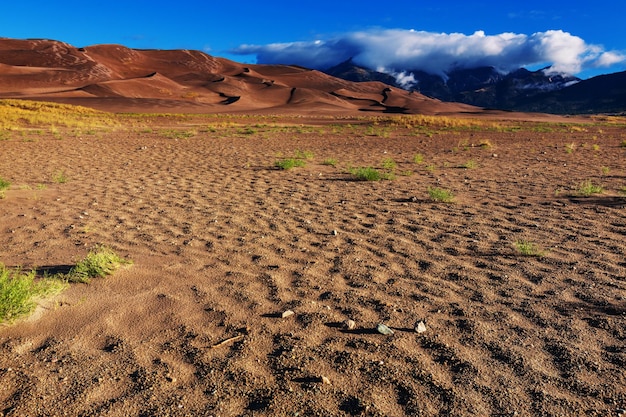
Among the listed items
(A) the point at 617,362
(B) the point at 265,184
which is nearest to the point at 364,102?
(B) the point at 265,184

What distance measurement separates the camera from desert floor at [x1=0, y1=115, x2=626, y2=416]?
262 cm

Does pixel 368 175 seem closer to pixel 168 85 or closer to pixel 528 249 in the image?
pixel 528 249

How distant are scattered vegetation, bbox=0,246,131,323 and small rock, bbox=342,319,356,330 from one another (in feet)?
7.56

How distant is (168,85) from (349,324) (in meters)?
99.9

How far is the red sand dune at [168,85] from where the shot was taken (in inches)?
3017

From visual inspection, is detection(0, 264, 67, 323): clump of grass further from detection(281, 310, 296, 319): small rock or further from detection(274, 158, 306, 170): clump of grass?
detection(274, 158, 306, 170): clump of grass

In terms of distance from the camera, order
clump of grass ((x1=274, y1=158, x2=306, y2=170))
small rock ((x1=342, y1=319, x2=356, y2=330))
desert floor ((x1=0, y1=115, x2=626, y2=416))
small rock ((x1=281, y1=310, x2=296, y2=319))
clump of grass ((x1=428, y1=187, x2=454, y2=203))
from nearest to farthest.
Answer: desert floor ((x1=0, y1=115, x2=626, y2=416)) → small rock ((x1=342, y1=319, x2=356, y2=330)) → small rock ((x1=281, y1=310, x2=296, y2=319)) → clump of grass ((x1=428, y1=187, x2=454, y2=203)) → clump of grass ((x1=274, y1=158, x2=306, y2=170))

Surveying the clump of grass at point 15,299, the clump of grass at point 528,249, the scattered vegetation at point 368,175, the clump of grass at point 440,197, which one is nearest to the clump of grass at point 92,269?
the clump of grass at point 15,299

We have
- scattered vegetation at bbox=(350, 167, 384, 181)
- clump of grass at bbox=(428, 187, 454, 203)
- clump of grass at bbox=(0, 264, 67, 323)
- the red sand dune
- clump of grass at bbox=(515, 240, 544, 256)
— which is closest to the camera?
clump of grass at bbox=(0, 264, 67, 323)

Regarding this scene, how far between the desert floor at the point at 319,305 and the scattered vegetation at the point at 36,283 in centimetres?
10

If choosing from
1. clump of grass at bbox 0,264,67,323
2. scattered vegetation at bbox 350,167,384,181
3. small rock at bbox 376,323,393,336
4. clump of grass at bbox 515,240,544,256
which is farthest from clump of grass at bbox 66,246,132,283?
scattered vegetation at bbox 350,167,384,181

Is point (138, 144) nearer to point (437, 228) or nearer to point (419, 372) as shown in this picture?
point (437, 228)

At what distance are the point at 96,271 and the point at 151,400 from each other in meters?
2.09

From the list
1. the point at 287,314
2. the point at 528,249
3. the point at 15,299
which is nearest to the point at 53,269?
the point at 15,299
